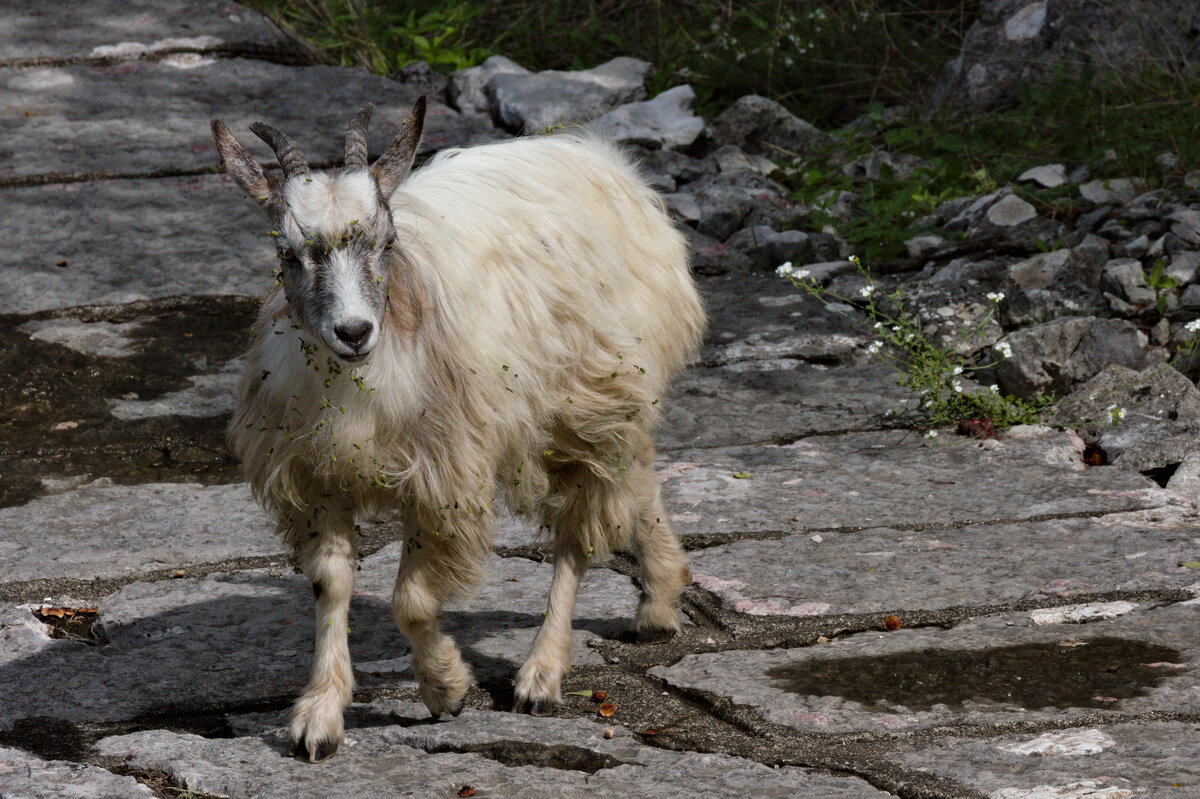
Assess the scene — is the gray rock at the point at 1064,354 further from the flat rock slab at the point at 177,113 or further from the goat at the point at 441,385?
the flat rock slab at the point at 177,113

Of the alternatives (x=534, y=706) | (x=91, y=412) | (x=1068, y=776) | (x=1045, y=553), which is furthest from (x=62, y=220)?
(x=1068, y=776)

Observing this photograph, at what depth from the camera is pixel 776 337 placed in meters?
6.04

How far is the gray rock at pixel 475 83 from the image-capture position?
8492 millimetres

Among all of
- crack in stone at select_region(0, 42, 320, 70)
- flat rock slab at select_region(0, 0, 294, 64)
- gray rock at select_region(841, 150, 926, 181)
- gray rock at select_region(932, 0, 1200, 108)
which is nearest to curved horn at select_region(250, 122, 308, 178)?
gray rock at select_region(841, 150, 926, 181)

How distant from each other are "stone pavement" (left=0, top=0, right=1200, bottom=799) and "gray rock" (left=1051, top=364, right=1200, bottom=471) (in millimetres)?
148

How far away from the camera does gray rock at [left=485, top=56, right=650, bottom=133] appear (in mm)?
8141

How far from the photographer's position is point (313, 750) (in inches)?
121

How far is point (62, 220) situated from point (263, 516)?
3.01 meters

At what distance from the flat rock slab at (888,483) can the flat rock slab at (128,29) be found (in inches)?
206

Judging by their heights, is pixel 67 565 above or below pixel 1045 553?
below

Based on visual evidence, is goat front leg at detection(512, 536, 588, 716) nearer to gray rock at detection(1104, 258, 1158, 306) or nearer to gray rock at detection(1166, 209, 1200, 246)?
gray rock at detection(1104, 258, 1158, 306)

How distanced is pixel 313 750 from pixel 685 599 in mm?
1345

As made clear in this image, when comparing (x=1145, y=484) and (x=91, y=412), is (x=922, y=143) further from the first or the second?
(x=91, y=412)

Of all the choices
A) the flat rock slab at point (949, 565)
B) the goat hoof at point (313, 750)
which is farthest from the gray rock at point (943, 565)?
the goat hoof at point (313, 750)
